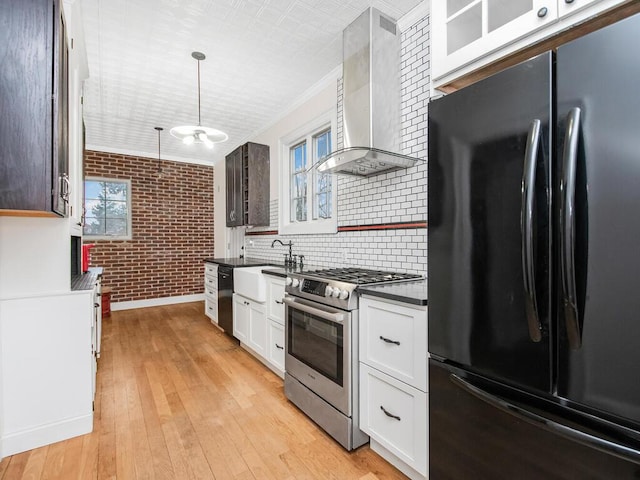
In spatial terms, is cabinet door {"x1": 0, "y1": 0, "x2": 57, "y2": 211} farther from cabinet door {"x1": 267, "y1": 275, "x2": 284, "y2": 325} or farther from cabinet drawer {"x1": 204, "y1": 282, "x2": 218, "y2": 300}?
cabinet drawer {"x1": 204, "y1": 282, "x2": 218, "y2": 300}

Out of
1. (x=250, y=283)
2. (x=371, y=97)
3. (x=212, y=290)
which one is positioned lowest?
(x=212, y=290)

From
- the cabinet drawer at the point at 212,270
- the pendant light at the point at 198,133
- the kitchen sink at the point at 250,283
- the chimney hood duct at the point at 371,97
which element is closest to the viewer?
the chimney hood duct at the point at 371,97

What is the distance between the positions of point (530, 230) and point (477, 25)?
3.29ft

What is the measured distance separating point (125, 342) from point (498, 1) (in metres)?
4.53

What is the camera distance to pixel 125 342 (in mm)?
3875

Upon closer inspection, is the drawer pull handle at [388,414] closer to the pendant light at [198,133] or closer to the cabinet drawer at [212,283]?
the pendant light at [198,133]

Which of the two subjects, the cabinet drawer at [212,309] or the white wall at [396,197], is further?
the cabinet drawer at [212,309]

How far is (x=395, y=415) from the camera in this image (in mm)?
1650

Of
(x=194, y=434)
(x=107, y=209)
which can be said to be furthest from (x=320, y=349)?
(x=107, y=209)

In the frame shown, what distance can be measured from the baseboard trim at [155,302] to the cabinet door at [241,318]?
2930 millimetres

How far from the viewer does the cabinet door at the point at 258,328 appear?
10.0 feet

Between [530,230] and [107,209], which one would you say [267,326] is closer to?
[530,230]

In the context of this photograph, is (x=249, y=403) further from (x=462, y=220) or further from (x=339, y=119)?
(x=339, y=119)

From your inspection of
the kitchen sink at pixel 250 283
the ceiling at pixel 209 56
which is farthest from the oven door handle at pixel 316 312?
the ceiling at pixel 209 56
